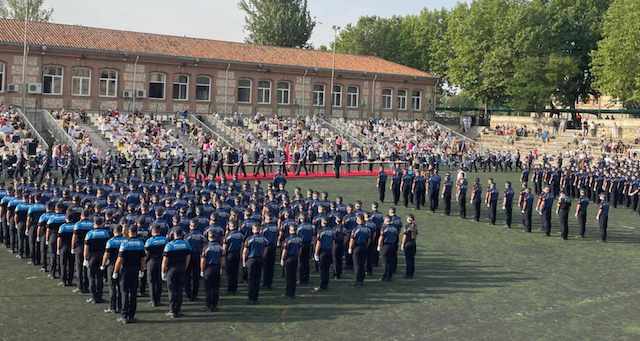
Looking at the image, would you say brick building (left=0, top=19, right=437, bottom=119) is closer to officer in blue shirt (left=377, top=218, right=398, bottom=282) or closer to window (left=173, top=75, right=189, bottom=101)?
window (left=173, top=75, right=189, bottom=101)

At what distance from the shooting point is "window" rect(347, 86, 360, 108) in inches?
2304

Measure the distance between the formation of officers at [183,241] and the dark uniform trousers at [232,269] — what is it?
2 centimetres

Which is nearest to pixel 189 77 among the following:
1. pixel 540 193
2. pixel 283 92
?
pixel 283 92

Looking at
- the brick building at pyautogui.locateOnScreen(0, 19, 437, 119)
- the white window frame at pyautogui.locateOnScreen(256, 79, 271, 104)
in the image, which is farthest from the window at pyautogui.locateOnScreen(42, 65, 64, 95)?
the white window frame at pyautogui.locateOnScreen(256, 79, 271, 104)

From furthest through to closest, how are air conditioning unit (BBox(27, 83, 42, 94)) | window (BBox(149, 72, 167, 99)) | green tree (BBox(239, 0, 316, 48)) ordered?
1. green tree (BBox(239, 0, 316, 48))
2. window (BBox(149, 72, 167, 99))
3. air conditioning unit (BBox(27, 83, 42, 94))

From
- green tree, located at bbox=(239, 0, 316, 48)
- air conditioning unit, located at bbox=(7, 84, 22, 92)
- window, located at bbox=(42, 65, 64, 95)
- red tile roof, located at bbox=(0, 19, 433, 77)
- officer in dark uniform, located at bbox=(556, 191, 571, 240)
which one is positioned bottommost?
officer in dark uniform, located at bbox=(556, 191, 571, 240)

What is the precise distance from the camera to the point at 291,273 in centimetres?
1470

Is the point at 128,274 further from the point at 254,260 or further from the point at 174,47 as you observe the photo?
the point at 174,47

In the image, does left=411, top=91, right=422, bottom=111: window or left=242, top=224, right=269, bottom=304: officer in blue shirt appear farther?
left=411, top=91, right=422, bottom=111: window

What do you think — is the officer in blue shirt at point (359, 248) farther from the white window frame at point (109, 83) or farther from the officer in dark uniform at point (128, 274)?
the white window frame at point (109, 83)

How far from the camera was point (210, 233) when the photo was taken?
1388cm

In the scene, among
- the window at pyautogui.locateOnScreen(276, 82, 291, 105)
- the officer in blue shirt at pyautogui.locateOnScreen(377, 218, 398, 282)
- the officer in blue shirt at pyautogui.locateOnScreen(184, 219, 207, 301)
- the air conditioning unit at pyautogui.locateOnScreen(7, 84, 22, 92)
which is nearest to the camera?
the officer in blue shirt at pyautogui.locateOnScreen(184, 219, 207, 301)

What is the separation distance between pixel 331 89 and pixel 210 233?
43233 millimetres

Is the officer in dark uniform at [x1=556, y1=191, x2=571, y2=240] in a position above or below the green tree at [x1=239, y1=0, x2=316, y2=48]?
below
